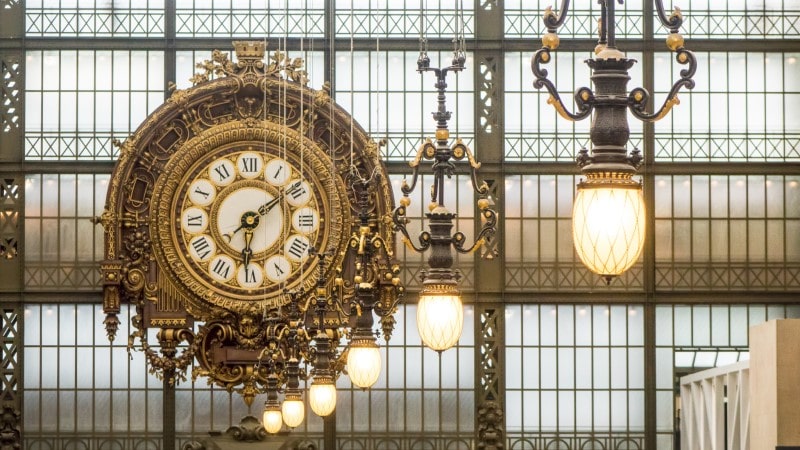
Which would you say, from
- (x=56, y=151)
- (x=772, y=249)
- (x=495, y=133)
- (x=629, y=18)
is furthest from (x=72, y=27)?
(x=772, y=249)

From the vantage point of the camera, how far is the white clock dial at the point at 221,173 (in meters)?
29.3

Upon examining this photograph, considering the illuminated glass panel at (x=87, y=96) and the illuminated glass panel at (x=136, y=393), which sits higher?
the illuminated glass panel at (x=87, y=96)

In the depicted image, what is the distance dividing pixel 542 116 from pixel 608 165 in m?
21.7

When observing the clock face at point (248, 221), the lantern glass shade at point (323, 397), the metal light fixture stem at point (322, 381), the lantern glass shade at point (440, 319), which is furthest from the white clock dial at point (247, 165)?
the lantern glass shade at point (440, 319)

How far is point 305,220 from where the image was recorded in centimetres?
2953

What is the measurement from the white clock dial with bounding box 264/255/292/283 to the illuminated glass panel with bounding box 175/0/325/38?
391 centimetres

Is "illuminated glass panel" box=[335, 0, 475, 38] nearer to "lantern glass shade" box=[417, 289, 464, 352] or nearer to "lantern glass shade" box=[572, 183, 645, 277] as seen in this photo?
"lantern glass shade" box=[417, 289, 464, 352]

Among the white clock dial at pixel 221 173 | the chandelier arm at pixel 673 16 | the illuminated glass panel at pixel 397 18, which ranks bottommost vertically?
the chandelier arm at pixel 673 16

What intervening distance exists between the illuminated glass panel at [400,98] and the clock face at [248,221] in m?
1.71

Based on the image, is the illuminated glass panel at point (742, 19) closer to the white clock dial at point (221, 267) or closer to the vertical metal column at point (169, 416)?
the white clock dial at point (221, 267)

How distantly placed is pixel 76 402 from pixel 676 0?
41.1 ft

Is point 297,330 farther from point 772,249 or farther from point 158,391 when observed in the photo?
point 772,249

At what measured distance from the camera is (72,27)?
3039 cm

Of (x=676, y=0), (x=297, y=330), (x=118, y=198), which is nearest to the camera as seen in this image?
(x=297, y=330)
